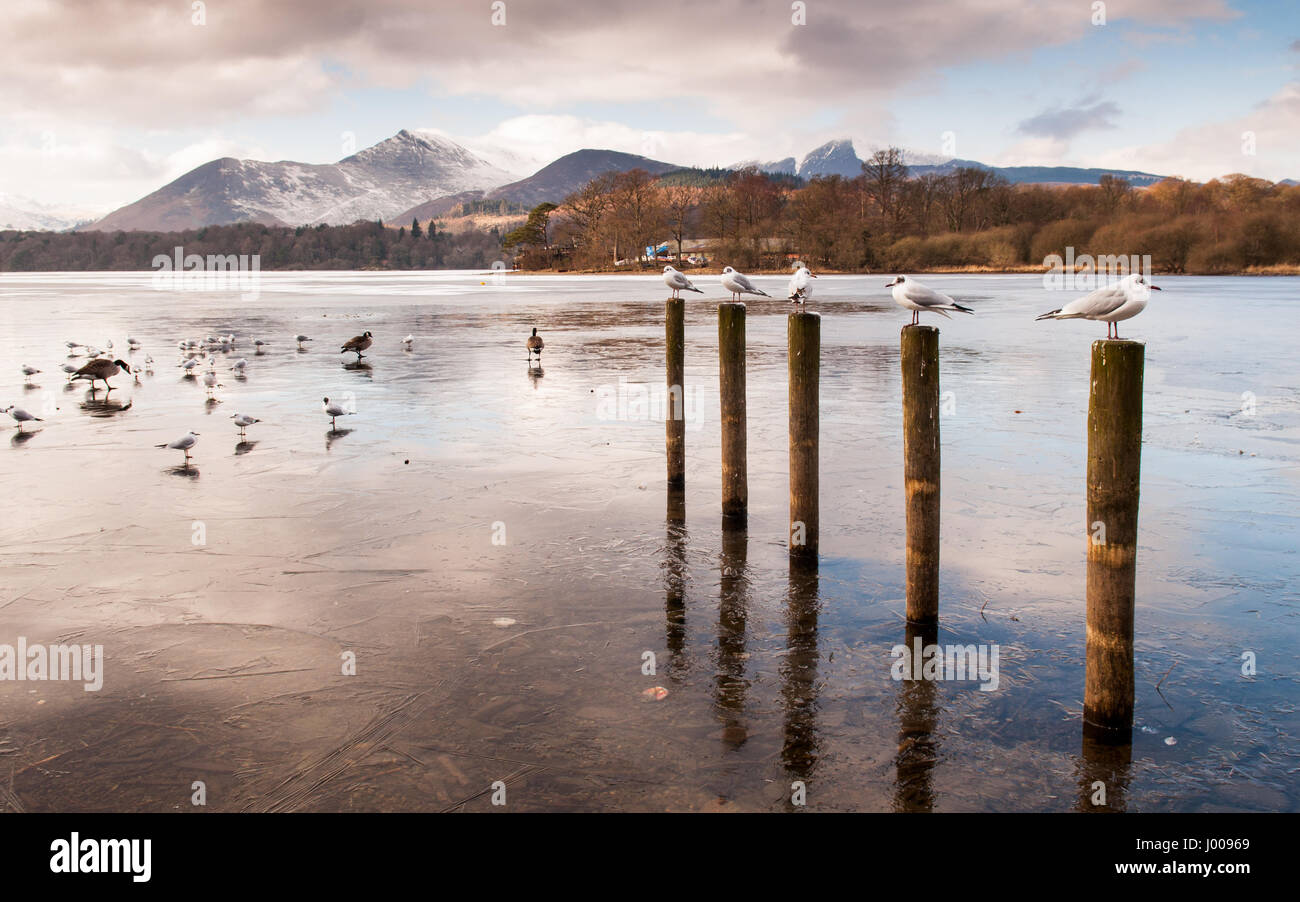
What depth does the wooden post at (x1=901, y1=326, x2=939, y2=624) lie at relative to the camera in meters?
7.46

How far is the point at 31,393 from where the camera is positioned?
20.8 meters

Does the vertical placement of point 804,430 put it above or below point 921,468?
above

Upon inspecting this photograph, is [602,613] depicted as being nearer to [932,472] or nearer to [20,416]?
[932,472]

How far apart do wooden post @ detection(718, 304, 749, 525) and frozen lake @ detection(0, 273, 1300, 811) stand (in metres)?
0.34

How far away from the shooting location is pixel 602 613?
8.27 metres

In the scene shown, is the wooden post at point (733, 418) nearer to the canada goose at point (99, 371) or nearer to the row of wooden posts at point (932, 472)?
the row of wooden posts at point (932, 472)

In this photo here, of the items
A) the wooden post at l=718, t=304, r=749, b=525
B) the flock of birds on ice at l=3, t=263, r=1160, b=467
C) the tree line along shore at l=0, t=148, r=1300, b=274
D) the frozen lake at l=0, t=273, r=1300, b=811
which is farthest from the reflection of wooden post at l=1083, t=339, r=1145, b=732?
the tree line along shore at l=0, t=148, r=1300, b=274

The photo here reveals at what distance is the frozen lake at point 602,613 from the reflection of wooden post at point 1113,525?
1.40 ft

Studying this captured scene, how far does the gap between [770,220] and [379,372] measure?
94.4 m

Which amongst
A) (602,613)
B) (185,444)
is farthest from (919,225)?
(602,613)

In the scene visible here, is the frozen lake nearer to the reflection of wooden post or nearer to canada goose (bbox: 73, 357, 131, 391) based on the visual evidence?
the reflection of wooden post

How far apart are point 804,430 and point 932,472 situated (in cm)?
183

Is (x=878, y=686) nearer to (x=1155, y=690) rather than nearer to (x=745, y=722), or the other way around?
(x=745, y=722)
